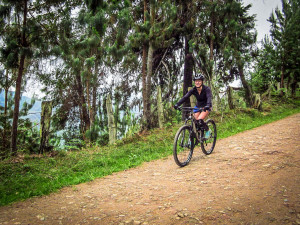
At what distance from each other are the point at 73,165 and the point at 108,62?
16.6ft

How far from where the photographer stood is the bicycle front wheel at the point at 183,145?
4826 mm

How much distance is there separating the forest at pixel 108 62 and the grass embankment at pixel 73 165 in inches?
24.2

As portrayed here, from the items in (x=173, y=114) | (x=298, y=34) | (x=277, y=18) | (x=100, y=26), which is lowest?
(x=173, y=114)

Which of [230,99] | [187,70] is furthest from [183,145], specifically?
[230,99]

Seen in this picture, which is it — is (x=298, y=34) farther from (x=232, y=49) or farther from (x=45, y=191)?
(x=45, y=191)

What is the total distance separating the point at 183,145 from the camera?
4922mm

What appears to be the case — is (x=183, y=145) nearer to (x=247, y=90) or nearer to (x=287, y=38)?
(x=247, y=90)

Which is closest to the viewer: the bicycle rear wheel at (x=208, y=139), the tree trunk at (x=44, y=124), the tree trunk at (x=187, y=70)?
the bicycle rear wheel at (x=208, y=139)

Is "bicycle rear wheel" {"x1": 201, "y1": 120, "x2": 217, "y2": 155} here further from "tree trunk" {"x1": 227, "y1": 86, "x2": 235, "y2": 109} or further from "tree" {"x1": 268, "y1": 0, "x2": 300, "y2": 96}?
"tree" {"x1": 268, "y1": 0, "x2": 300, "y2": 96}

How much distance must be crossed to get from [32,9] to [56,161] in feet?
13.3

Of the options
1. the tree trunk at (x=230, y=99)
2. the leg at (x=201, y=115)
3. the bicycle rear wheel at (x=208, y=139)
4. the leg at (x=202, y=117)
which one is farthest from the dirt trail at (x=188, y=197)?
the tree trunk at (x=230, y=99)

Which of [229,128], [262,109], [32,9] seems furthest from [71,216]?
[262,109]

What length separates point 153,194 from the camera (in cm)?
354

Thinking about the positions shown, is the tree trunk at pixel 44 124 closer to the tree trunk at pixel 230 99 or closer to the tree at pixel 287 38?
the tree trunk at pixel 230 99
